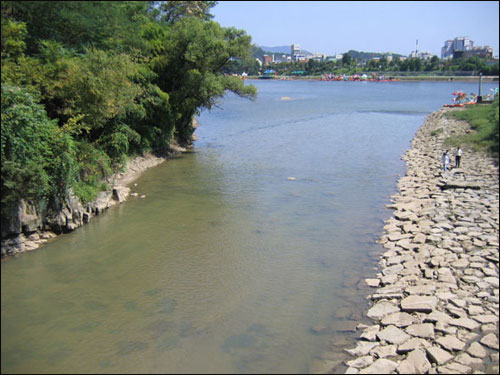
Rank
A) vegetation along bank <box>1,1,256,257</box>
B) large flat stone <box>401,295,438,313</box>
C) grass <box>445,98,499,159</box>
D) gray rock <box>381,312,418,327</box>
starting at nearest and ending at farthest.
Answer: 1. gray rock <box>381,312,418,327</box>
2. large flat stone <box>401,295,438,313</box>
3. vegetation along bank <box>1,1,256,257</box>
4. grass <box>445,98,499,159</box>

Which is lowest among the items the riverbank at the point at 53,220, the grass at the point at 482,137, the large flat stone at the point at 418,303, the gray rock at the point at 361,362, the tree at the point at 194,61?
the gray rock at the point at 361,362

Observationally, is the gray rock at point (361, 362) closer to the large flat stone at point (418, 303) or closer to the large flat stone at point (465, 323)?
the large flat stone at point (418, 303)

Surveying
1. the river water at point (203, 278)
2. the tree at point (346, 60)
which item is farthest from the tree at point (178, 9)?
the tree at point (346, 60)

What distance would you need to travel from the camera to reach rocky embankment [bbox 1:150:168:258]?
1302 centimetres

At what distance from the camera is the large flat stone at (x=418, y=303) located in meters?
10.2

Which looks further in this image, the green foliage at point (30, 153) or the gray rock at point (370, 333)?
the green foliage at point (30, 153)

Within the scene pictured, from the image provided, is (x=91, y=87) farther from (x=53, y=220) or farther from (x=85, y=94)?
(x=53, y=220)

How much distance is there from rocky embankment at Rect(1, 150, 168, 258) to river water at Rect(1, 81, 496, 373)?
0.42 metres

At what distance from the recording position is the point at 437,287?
11.1 meters

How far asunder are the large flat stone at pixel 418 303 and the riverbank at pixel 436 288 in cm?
2

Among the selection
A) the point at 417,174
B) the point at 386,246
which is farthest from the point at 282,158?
the point at 386,246

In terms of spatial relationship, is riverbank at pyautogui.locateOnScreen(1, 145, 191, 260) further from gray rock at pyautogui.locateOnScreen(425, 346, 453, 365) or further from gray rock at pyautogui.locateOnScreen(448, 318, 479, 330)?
gray rock at pyautogui.locateOnScreen(448, 318, 479, 330)

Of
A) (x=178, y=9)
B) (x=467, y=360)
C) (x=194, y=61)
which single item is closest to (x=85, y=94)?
(x=194, y=61)

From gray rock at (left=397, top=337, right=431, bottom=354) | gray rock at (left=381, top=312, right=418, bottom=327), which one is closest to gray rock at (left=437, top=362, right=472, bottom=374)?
gray rock at (left=397, top=337, right=431, bottom=354)
